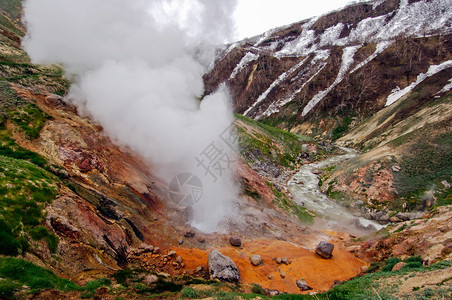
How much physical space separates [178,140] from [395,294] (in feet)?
42.2

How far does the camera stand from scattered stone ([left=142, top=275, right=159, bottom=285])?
22.6 ft

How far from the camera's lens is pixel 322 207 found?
18.7 m

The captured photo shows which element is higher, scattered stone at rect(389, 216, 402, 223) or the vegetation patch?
the vegetation patch

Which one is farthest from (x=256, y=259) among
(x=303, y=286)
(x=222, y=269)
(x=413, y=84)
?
(x=413, y=84)

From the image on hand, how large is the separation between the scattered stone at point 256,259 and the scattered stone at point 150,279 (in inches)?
Result: 176

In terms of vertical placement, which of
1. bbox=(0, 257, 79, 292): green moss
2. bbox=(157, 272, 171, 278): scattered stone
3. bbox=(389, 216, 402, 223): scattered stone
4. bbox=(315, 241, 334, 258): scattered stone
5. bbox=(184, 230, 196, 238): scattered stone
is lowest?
bbox=(315, 241, 334, 258): scattered stone

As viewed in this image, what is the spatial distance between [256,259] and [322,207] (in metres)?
11.6

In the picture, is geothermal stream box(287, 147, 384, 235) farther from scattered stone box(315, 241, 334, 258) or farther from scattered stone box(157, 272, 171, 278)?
scattered stone box(157, 272, 171, 278)

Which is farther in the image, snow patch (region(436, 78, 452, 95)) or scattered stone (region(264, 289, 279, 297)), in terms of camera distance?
snow patch (region(436, 78, 452, 95))

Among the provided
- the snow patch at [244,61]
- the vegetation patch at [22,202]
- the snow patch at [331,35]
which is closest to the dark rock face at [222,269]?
the vegetation patch at [22,202]

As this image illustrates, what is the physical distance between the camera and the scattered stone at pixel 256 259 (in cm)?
960

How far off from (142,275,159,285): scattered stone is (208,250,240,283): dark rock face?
231 centimetres

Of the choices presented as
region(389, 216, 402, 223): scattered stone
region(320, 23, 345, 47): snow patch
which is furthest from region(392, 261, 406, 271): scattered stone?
region(320, 23, 345, 47): snow patch

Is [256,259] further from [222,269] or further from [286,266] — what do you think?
[222,269]
